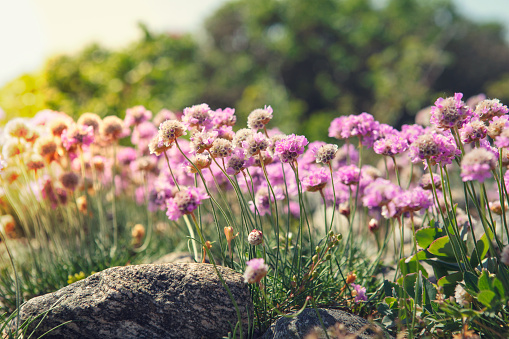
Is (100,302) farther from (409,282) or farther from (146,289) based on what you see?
(409,282)

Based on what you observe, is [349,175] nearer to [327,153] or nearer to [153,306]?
[327,153]

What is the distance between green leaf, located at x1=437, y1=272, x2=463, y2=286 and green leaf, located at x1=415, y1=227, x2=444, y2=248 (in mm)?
195

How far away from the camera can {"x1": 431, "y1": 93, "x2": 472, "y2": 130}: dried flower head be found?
1737 millimetres

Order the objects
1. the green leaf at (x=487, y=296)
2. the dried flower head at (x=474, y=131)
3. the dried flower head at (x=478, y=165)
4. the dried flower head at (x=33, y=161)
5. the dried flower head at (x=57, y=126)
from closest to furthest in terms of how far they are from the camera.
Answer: the dried flower head at (x=478, y=165) < the green leaf at (x=487, y=296) < the dried flower head at (x=474, y=131) < the dried flower head at (x=57, y=126) < the dried flower head at (x=33, y=161)

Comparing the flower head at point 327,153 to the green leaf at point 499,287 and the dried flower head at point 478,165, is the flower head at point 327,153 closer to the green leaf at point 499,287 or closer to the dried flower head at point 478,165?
the dried flower head at point 478,165

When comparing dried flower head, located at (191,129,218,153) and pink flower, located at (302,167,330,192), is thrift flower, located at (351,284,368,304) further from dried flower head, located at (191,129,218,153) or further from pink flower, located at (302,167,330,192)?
dried flower head, located at (191,129,218,153)

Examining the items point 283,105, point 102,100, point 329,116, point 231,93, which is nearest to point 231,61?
point 231,93

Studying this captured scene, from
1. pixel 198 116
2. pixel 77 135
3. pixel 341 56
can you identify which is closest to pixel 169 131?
pixel 198 116

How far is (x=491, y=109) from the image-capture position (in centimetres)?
191

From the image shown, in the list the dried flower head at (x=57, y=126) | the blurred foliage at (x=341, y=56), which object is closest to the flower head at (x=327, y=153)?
the dried flower head at (x=57, y=126)

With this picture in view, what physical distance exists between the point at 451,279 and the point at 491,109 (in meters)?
0.87

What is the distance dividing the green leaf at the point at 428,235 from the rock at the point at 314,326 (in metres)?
0.52

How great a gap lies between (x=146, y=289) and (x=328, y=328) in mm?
965

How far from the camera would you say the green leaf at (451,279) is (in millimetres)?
1997
